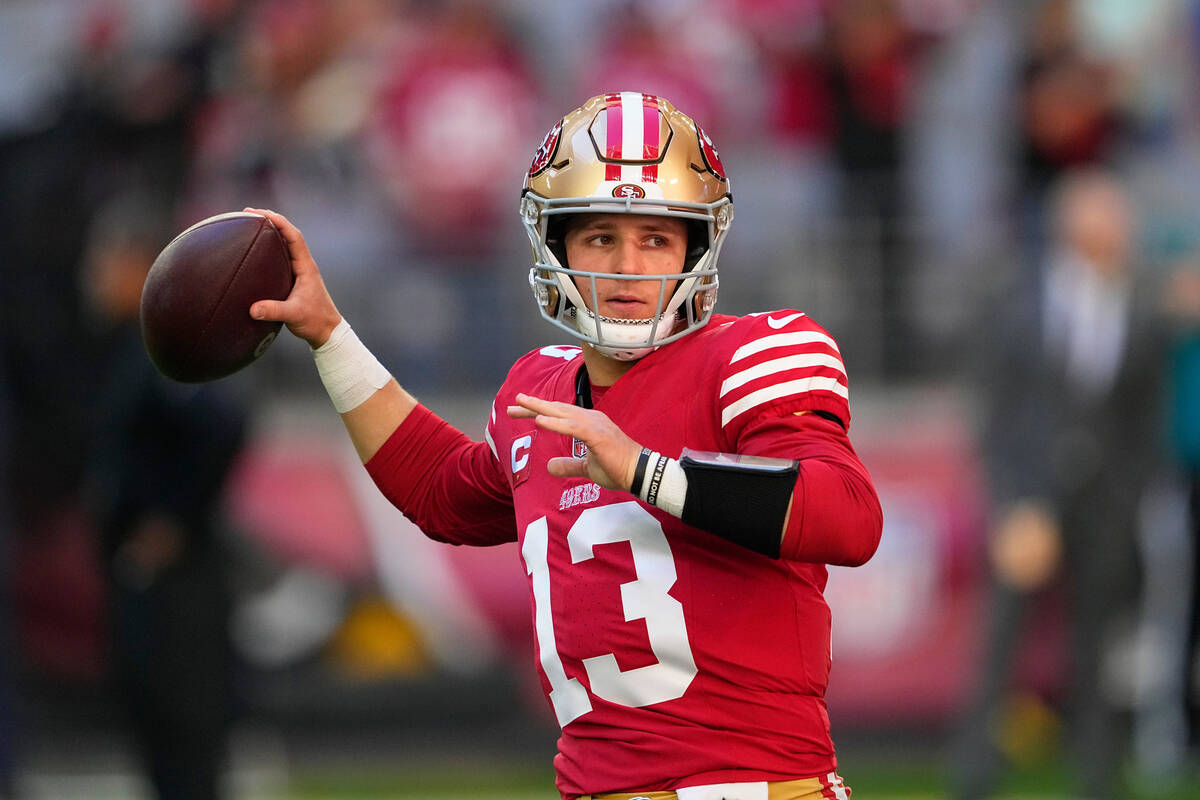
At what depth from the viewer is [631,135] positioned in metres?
2.97

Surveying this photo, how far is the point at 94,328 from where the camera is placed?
776cm

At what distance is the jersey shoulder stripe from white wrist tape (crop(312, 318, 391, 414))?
33.9 inches

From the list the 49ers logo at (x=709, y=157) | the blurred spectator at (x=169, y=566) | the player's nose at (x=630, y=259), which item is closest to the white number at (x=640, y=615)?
the player's nose at (x=630, y=259)

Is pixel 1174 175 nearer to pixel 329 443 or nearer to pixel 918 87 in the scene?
pixel 918 87

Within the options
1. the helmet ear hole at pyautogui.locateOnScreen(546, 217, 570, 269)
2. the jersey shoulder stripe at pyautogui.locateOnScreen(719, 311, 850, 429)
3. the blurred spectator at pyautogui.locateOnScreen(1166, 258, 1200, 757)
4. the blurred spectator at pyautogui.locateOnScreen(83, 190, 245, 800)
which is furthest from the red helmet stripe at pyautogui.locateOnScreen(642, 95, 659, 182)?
the blurred spectator at pyautogui.locateOnScreen(1166, 258, 1200, 757)

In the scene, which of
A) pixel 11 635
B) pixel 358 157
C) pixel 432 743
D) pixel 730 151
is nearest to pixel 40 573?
pixel 11 635

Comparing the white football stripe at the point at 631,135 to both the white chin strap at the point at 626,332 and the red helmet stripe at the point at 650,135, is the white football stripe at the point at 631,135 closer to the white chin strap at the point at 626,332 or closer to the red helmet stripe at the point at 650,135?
the red helmet stripe at the point at 650,135

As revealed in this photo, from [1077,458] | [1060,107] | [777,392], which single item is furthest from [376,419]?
[1060,107]

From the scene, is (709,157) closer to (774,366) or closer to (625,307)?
(625,307)

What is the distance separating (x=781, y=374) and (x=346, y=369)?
3.26 ft

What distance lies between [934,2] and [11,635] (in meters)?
5.23

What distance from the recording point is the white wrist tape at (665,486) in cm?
259

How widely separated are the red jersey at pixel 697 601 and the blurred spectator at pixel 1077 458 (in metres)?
3.31

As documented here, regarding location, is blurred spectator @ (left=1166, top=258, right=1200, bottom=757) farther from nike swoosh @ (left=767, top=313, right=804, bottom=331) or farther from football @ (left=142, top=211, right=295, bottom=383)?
football @ (left=142, top=211, right=295, bottom=383)
